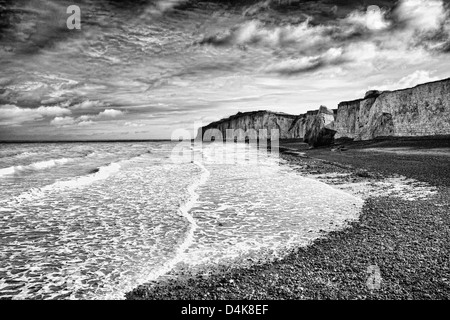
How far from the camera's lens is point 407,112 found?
4669cm

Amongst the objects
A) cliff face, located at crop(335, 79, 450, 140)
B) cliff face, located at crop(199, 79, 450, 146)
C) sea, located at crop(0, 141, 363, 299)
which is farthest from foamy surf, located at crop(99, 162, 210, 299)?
cliff face, located at crop(335, 79, 450, 140)

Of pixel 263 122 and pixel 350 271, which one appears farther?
pixel 263 122

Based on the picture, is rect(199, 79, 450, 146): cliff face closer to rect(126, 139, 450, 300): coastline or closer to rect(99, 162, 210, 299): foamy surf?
rect(99, 162, 210, 299): foamy surf

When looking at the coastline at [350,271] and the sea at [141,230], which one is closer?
the coastline at [350,271]

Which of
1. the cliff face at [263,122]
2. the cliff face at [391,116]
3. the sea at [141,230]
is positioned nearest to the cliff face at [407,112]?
the cliff face at [391,116]

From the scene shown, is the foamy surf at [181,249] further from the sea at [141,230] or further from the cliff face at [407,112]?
the cliff face at [407,112]

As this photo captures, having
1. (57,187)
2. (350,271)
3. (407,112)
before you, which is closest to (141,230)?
(350,271)

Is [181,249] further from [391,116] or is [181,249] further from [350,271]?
[391,116]

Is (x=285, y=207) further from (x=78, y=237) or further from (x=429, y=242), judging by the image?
(x=78, y=237)

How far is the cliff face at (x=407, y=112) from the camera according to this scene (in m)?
41.2

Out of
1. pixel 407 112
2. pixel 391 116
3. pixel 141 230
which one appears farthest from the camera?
pixel 391 116

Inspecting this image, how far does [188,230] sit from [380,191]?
345 inches
